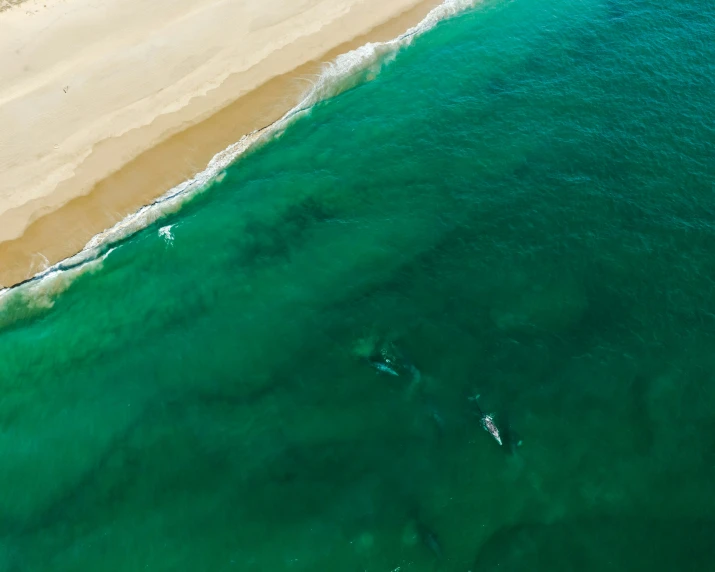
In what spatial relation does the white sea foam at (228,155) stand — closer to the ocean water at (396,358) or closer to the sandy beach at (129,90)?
the ocean water at (396,358)

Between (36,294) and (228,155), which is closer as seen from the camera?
(36,294)

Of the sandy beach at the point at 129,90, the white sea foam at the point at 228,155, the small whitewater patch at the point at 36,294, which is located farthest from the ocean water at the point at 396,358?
the sandy beach at the point at 129,90

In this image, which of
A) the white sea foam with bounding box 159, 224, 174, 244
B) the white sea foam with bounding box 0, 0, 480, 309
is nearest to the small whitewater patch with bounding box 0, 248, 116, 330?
the white sea foam with bounding box 0, 0, 480, 309

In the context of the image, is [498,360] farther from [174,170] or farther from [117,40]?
[117,40]

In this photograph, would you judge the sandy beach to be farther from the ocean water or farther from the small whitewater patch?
the ocean water

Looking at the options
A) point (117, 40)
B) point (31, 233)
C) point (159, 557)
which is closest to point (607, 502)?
point (159, 557)

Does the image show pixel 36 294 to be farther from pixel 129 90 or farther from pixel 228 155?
pixel 129 90

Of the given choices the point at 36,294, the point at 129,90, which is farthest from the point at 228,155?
the point at 36,294
